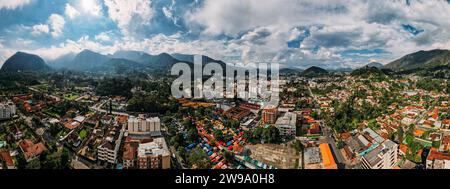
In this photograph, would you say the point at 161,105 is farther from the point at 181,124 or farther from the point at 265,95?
the point at 265,95

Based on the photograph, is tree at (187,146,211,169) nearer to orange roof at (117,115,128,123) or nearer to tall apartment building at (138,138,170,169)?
tall apartment building at (138,138,170,169)

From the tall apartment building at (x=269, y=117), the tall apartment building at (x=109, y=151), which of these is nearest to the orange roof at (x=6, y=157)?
the tall apartment building at (x=109, y=151)

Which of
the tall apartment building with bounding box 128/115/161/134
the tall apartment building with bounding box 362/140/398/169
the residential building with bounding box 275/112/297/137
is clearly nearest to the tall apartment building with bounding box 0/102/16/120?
the tall apartment building with bounding box 128/115/161/134

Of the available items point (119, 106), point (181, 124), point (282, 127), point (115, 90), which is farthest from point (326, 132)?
point (115, 90)

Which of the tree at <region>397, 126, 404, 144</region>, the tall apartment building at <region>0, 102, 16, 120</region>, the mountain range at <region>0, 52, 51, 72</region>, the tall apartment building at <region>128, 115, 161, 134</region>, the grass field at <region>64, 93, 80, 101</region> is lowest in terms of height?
the tree at <region>397, 126, 404, 144</region>

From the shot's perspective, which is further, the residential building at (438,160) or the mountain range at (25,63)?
the mountain range at (25,63)

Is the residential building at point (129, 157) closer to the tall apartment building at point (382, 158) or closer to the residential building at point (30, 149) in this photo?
the residential building at point (30, 149)
